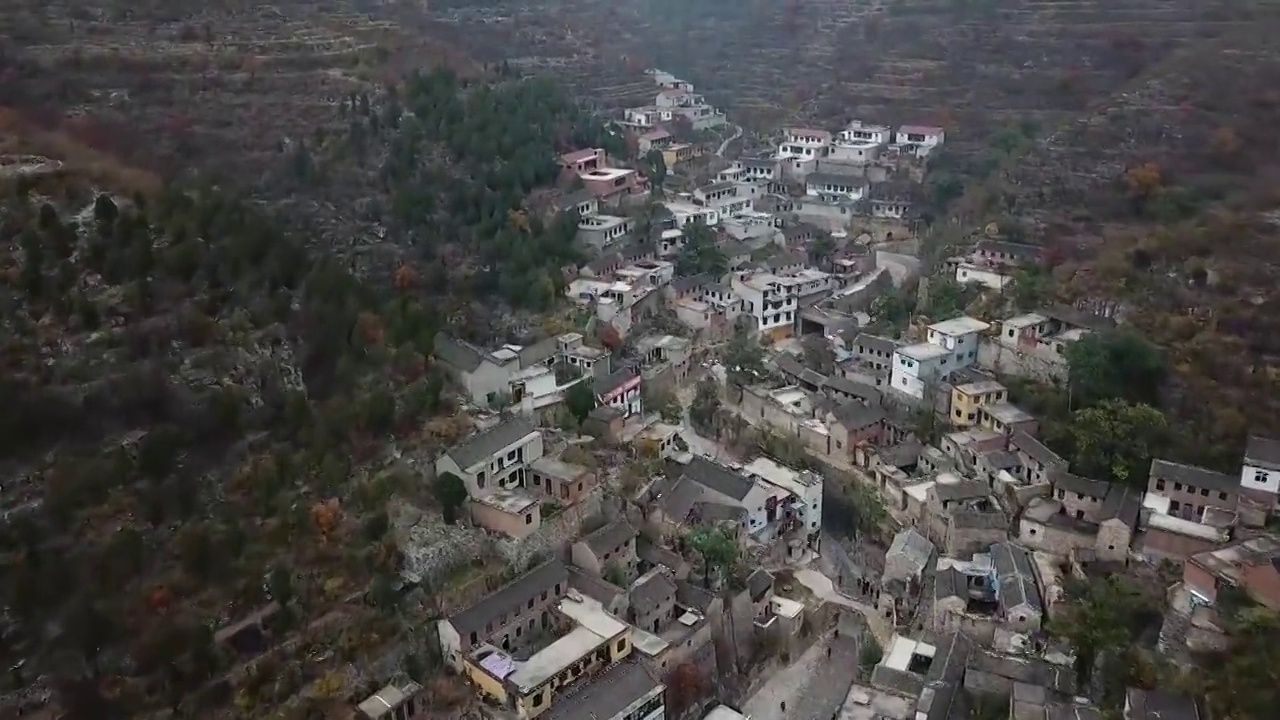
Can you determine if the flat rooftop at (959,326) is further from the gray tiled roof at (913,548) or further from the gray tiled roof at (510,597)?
the gray tiled roof at (510,597)

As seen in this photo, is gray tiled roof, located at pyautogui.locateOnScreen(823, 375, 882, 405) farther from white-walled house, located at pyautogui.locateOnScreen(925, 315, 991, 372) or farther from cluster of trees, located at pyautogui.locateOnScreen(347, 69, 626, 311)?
cluster of trees, located at pyautogui.locateOnScreen(347, 69, 626, 311)

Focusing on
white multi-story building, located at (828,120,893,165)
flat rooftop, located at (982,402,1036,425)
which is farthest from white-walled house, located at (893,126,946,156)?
flat rooftop, located at (982,402,1036,425)

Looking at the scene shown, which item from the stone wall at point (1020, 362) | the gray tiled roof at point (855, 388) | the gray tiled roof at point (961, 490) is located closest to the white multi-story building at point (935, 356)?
the stone wall at point (1020, 362)

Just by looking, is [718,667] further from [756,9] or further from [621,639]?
[756,9]

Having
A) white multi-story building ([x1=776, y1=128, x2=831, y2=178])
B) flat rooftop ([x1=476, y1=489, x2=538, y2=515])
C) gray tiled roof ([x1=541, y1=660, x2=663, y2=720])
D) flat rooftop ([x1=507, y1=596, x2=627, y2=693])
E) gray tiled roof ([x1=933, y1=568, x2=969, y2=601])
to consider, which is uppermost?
white multi-story building ([x1=776, y1=128, x2=831, y2=178])

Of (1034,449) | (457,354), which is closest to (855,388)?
(1034,449)
